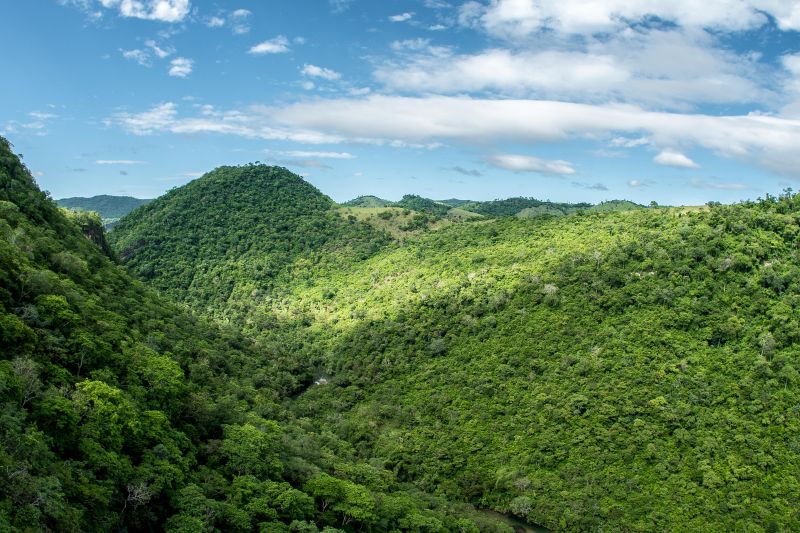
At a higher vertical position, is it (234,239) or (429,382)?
(234,239)

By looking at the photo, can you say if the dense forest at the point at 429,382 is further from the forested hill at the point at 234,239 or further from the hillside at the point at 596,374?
the forested hill at the point at 234,239

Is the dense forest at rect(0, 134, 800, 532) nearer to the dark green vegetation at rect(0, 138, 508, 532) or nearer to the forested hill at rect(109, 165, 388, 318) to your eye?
the dark green vegetation at rect(0, 138, 508, 532)

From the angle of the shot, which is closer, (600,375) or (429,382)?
(600,375)

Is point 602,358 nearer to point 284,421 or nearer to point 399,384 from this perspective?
point 399,384

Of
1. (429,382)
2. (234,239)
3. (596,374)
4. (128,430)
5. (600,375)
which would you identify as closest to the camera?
(128,430)

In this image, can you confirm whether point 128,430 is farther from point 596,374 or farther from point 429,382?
point 596,374

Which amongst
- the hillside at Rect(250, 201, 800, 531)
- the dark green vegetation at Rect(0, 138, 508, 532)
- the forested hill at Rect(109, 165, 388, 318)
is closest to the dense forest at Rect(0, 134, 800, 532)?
the dark green vegetation at Rect(0, 138, 508, 532)

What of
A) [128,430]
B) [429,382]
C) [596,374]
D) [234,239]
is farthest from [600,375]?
[234,239]
